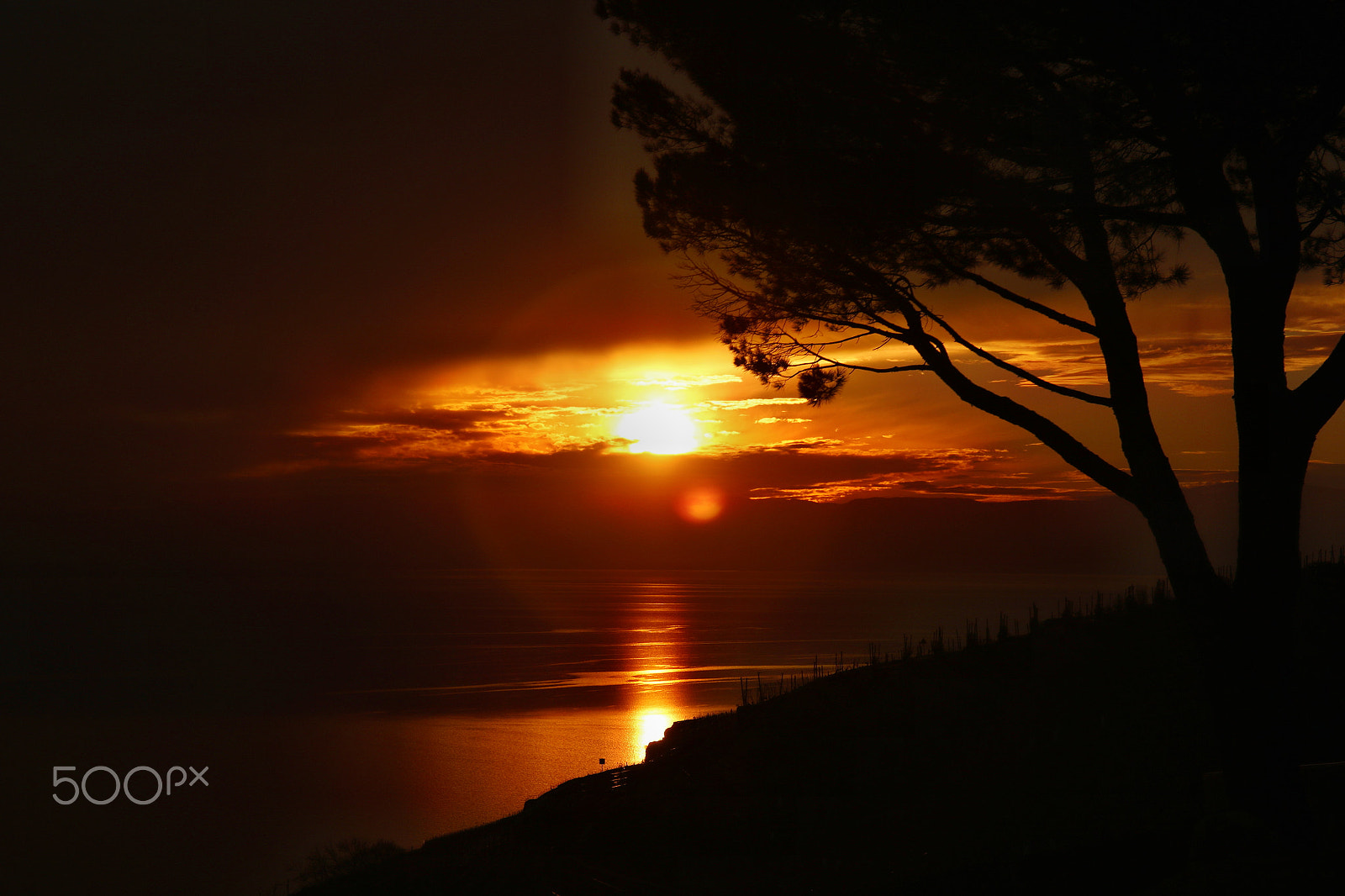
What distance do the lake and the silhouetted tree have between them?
12.4 m

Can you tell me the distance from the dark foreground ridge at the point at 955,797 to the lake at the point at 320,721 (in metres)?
7.65

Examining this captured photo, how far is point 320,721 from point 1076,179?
101 ft

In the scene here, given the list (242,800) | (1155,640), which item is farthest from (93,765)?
(1155,640)

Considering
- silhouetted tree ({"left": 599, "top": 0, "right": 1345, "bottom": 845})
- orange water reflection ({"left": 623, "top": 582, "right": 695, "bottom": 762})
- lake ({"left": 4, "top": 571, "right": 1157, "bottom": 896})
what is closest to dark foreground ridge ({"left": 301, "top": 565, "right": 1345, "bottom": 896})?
silhouetted tree ({"left": 599, "top": 0, "right": 1345, "bottom": 845})

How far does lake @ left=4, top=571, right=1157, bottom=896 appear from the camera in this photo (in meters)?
18.0

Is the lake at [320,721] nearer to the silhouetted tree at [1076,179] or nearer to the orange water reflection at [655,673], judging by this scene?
the orange water reflection at [655,673]

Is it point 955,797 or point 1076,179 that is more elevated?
point 1076,179

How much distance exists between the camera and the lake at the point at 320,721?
59.2 feet

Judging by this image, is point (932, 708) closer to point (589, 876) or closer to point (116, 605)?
point (589, 876)

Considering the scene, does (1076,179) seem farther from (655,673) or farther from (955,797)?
(655,673)

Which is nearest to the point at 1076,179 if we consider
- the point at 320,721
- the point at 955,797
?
the point at 955,797

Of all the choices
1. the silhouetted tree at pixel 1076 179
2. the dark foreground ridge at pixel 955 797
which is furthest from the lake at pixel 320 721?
the silhouetted tree at pixel 1076 179

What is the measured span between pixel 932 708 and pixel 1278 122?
20.8ft

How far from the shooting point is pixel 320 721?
30.8 metres
